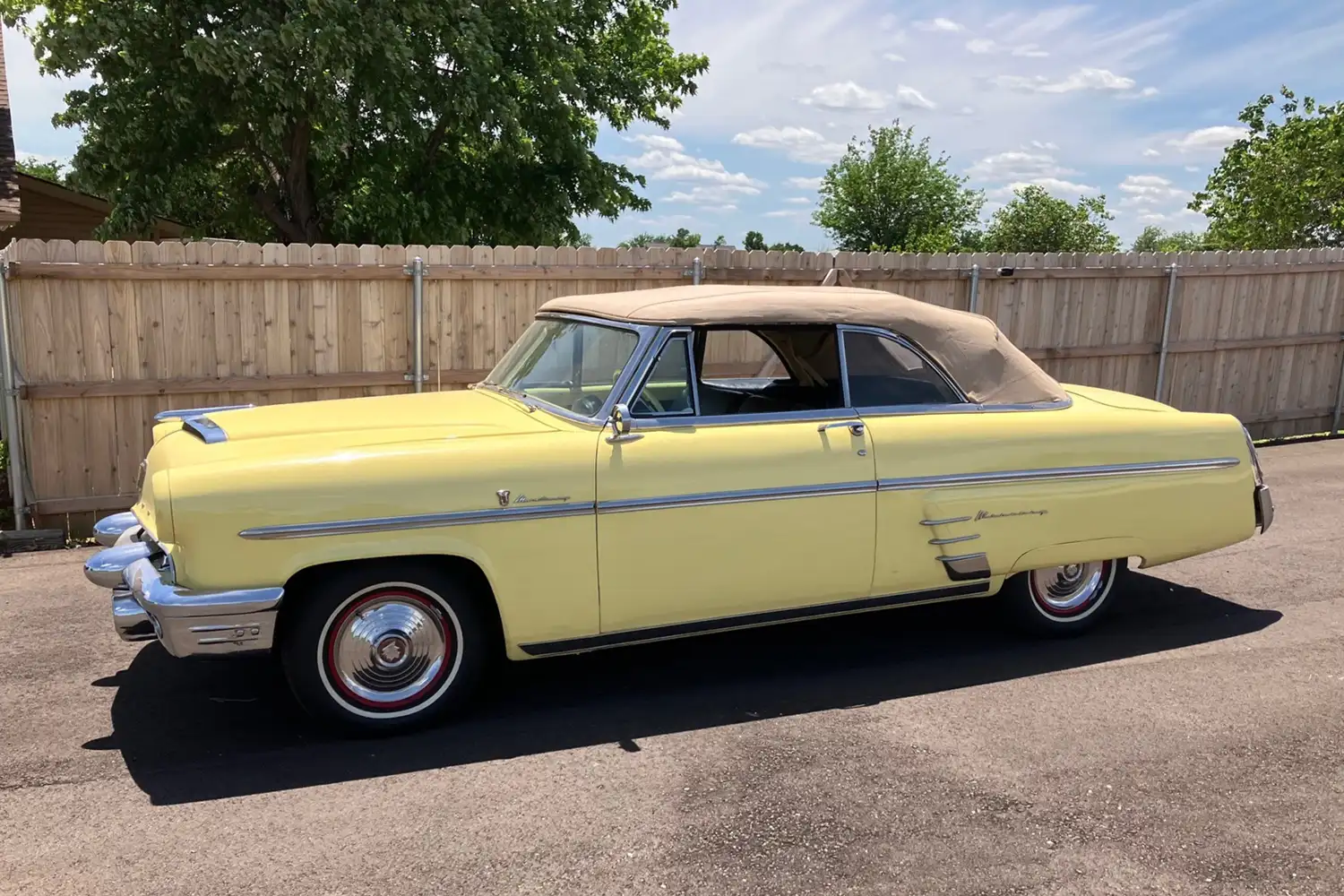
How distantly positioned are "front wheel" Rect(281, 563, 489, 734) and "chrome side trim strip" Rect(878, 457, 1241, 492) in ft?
6.29

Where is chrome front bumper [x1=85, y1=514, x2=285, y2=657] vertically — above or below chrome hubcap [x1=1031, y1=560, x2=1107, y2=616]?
above

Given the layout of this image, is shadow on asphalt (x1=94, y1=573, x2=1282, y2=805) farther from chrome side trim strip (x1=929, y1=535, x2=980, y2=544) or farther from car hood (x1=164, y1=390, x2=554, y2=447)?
car hood (x1=164, y1=390, x2=554, y2=447)

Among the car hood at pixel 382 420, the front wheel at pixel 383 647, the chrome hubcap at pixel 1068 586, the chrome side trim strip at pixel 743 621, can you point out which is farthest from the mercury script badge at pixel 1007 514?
the front wheel at pixel 383 647

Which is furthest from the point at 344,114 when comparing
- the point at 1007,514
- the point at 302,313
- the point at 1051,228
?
the point at 1051,228

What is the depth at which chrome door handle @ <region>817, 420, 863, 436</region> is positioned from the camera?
176 inches

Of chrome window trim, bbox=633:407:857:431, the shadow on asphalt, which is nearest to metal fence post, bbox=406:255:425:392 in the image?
the shadow on asphalt

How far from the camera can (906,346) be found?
479 centimetres

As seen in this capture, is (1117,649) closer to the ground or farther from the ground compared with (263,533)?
closer to the ground

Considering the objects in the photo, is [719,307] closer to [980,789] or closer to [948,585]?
[948,585]

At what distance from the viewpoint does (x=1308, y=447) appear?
11039mm

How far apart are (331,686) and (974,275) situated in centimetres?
765

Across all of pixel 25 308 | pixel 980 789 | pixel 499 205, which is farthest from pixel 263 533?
pixel 499 205

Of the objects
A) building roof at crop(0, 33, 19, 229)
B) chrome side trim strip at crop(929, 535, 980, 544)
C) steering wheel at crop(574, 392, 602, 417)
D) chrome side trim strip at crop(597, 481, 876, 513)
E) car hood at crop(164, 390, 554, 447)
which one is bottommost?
chrome side trim strip at crop(929, 535, 980, 544)

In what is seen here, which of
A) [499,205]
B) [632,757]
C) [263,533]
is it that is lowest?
[632,757]
